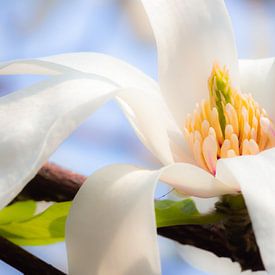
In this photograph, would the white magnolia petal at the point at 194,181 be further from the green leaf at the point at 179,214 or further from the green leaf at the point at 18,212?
the green leaf at the point at 18,212

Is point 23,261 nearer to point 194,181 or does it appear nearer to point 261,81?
point 194,181

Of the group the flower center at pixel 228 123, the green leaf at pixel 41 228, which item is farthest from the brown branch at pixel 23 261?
the flower center at pixel 228 123

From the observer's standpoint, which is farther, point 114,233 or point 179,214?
point 179,214

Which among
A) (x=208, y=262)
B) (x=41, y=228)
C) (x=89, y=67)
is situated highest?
(x=89, y=67)

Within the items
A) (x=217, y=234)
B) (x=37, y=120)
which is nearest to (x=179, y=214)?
(x=217, y=234)

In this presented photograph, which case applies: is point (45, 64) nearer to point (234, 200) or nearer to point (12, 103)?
point (12, 103)
